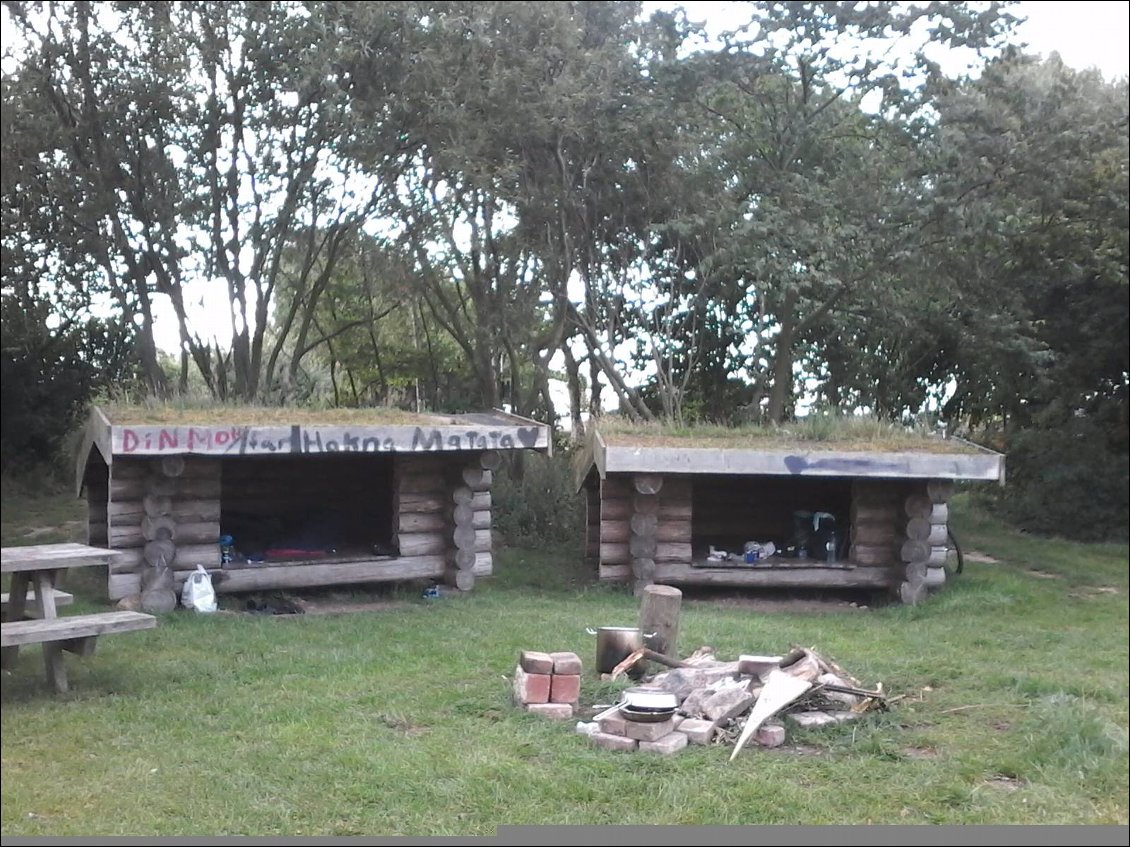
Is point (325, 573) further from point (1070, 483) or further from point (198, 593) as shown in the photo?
point (1070, 483)

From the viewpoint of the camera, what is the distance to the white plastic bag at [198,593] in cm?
587

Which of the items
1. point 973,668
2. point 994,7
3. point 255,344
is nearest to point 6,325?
point 255,344

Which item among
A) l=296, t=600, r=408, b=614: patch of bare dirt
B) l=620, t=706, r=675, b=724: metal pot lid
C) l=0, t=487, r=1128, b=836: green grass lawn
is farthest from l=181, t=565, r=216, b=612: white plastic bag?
l=620, t=706, r=675, b=724: metal pot lid

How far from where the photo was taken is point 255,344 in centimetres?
591

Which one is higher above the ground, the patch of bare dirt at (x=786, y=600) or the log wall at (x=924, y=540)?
the log wall at (x=924, y=540)

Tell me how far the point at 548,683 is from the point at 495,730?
1.09 feet

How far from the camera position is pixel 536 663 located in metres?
3.85

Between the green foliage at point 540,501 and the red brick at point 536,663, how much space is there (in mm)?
2154

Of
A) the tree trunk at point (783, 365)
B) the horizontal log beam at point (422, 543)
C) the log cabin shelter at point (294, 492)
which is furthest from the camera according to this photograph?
the horizontal log beam at point (422, 543)

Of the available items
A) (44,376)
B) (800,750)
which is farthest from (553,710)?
(44,376)

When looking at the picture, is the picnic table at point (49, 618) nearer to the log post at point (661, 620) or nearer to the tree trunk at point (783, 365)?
the log post at point (661, 620)

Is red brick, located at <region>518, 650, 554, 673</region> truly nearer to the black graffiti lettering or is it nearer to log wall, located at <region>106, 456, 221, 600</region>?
the black graffiti lettering

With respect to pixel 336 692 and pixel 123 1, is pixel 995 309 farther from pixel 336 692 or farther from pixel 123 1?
pixel 123 1

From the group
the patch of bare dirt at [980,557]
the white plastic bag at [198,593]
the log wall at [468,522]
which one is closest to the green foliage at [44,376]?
the white plastic bag at [198,593]
